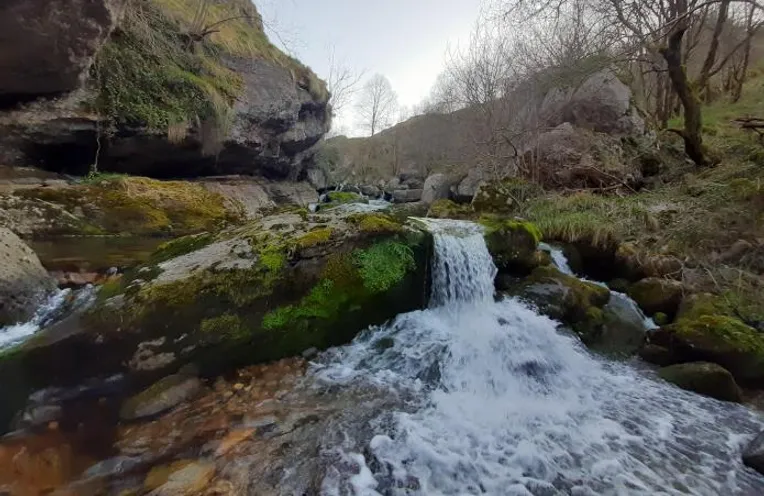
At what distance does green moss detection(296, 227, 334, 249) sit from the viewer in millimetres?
4879

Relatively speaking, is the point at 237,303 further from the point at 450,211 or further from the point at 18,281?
the point at 450,211

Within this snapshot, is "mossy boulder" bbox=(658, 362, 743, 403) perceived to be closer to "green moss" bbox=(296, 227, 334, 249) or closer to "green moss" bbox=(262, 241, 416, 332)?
"green moss" bbox=(262, 241, 416, 332)

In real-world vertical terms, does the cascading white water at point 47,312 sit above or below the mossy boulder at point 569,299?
above

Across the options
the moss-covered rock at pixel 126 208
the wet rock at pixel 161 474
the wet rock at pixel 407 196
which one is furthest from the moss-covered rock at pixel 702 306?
the wet rock at pixel 407 196

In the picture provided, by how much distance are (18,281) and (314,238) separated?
3.04 metres

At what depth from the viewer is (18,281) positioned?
3961 millimetres

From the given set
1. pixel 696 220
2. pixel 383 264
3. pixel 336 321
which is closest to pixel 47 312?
pixel 336 321

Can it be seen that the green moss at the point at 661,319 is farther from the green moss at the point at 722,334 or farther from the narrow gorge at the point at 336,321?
the green moss at the point at 722,334

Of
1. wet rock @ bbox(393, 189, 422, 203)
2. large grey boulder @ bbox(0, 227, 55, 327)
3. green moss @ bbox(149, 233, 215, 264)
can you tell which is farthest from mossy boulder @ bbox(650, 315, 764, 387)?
wet rock @ bbox(393, 189, 422, 203)

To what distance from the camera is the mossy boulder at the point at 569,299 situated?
5.68 metres

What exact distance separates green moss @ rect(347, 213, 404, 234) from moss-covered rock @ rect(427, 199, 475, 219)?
18.6 feet

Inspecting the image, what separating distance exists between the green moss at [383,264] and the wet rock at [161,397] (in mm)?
2264

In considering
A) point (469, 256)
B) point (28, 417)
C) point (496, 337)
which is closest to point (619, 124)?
point (469, 256)

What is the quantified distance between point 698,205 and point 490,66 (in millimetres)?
10117
